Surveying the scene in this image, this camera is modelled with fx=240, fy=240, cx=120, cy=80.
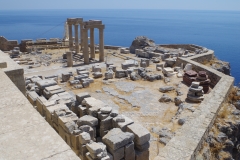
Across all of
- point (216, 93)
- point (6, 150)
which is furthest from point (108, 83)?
point (6, 150)

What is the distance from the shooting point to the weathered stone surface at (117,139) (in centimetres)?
594

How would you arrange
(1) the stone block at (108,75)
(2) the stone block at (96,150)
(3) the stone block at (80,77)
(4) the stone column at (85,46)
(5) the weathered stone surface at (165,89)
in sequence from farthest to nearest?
(4) the stone column at (85,46) → (1) the stone block at (108,75) → (3) the stone block at (80,77) → (5) the weathered stone surface at (165,89) → (2) the stone block at (96,150)

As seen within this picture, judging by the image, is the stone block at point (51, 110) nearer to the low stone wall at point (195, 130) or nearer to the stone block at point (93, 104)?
the stone block at point (93, 104)

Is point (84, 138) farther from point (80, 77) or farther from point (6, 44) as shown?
point (6, 44)

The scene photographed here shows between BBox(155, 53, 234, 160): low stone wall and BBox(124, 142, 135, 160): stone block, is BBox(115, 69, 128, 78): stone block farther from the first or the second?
BBox(124, 142, 135, 160): stone block

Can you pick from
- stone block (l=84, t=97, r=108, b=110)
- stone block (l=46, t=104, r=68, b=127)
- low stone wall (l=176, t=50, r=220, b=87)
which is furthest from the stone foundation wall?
stone block (l=46, t=104, r=68, b=127)

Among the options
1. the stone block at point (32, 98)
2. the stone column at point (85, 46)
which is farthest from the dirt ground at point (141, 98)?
the stone block at point (32, 98)

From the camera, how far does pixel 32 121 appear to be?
3498 millimetres

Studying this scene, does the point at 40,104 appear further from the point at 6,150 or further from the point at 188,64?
the point at 188,64

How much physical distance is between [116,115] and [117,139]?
1.50 m

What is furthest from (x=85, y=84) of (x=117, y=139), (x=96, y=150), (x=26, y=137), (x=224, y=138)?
(x=26, y=137)

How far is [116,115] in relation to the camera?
748cm

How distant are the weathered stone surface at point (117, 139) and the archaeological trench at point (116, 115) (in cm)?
3

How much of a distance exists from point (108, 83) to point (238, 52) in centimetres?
6732
